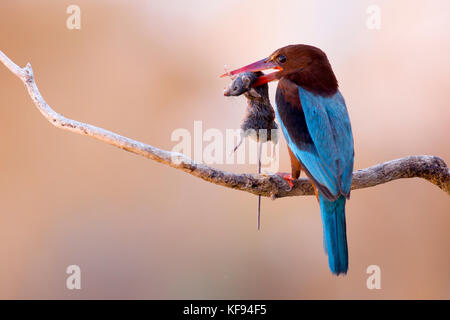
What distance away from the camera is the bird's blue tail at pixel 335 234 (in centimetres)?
164

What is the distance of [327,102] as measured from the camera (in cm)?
183

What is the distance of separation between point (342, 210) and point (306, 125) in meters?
0.33

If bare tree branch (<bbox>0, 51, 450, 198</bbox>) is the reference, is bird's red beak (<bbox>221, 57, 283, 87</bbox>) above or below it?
above

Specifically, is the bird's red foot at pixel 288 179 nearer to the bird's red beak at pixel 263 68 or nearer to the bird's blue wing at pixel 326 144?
the bird's blue wing at pixel 326 144

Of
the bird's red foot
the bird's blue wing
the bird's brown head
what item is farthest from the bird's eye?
the bird's red foot

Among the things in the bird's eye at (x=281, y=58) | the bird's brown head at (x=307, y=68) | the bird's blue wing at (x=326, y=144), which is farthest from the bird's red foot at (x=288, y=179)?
the bird's eye at (x=281, y=58)

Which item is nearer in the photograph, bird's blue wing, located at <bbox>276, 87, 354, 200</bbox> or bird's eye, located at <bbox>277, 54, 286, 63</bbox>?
bird's blue wing, located at <bbox>276, 87, 354, 200</bbox>

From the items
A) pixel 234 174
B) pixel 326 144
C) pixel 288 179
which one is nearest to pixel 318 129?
pixel 326 144

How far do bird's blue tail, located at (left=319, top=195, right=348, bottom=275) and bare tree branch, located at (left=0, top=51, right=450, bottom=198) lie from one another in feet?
0.72

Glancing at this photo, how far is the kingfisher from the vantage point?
1649mm

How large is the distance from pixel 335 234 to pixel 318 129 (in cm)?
37

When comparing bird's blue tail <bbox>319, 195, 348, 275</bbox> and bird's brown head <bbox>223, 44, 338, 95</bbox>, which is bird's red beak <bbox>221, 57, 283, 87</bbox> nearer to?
bird's brown head <bbox>223, 44, 338, 95</bbox>

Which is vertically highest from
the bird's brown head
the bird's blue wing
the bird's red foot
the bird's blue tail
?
the bird's brown head

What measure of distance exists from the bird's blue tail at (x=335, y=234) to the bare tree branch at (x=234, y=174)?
0.22m
